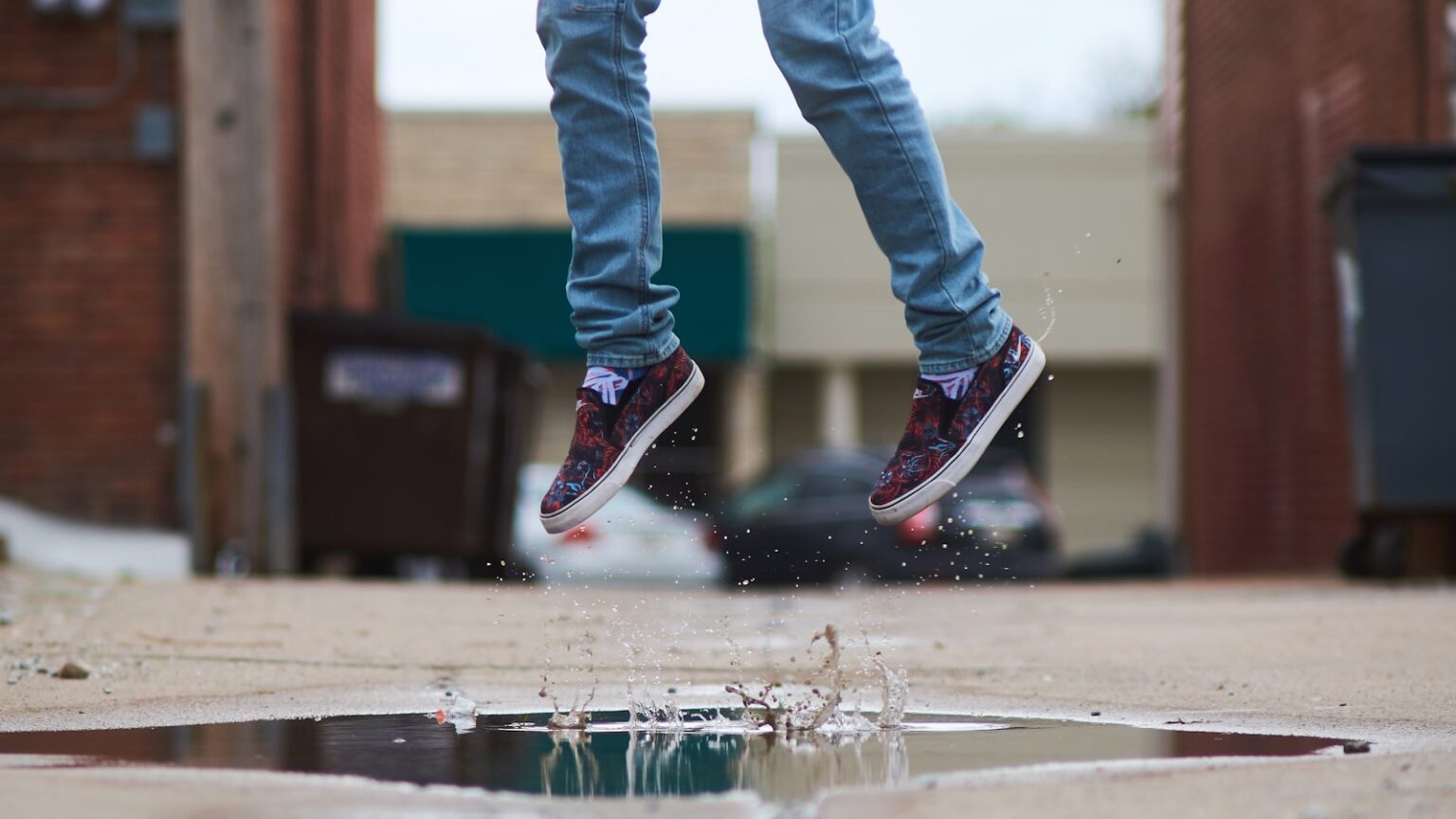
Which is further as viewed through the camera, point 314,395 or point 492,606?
point 314,395

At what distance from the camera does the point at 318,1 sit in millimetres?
10523

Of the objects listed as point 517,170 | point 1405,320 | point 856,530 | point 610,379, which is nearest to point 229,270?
point 1405,320

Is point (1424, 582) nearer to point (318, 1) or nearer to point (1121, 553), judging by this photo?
point (318, 1)

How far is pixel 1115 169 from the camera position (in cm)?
2561

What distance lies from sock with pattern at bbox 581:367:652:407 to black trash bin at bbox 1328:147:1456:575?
561cm

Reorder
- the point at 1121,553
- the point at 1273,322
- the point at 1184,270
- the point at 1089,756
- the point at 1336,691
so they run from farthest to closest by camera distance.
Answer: the point at 1121,553
the point at 1184,270
the point at 1273,322
the point at 1336,691
the point at 1089,756

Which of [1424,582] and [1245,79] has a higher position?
[1245,79]

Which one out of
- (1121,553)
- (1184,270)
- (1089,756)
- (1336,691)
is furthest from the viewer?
(1121,553)

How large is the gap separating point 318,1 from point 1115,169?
1703cm

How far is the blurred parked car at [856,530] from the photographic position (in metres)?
14.7

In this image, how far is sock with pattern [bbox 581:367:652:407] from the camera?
10.8ft

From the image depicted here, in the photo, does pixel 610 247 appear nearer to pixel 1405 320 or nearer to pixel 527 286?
pixel 1405 320

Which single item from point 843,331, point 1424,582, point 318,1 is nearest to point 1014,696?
point 1424,582

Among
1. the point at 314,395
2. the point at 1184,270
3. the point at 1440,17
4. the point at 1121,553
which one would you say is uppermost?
the point at 1440,17
